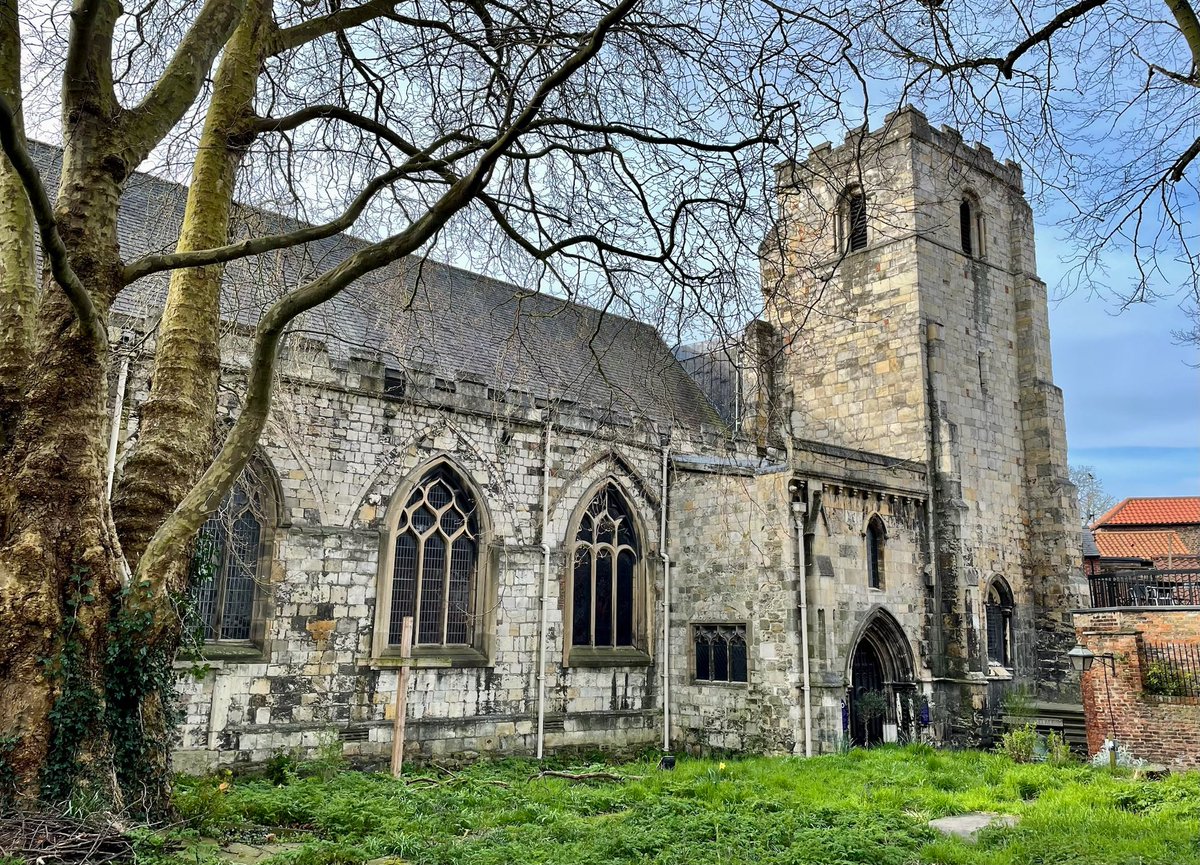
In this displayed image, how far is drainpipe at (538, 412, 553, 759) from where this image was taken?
14242mm

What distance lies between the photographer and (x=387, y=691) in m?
12.8

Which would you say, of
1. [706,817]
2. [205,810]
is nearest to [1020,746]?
[706,817]

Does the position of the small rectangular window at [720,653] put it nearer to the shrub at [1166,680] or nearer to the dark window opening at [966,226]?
the shrub at [1166,680]

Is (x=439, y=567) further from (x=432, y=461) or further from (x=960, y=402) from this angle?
(x=960, y=402)

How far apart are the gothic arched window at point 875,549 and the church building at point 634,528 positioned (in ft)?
0.20

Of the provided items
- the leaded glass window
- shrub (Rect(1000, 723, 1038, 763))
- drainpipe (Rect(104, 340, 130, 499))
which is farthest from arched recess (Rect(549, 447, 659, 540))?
shrub (Rect(1000, 723, 1038, 763))

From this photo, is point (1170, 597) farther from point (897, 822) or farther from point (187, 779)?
point (187, 779)

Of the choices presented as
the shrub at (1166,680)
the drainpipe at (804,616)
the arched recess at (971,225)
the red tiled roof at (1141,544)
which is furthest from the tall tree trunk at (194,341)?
the red tiled roof at (1141,544)

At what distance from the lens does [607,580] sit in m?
16.1

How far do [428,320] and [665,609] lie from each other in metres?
6.66

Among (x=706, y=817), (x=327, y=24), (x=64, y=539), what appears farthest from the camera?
(x=706, y=817)

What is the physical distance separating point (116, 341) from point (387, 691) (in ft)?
19.3

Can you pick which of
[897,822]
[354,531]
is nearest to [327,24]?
[354,531]

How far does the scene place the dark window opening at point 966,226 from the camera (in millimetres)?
22875
